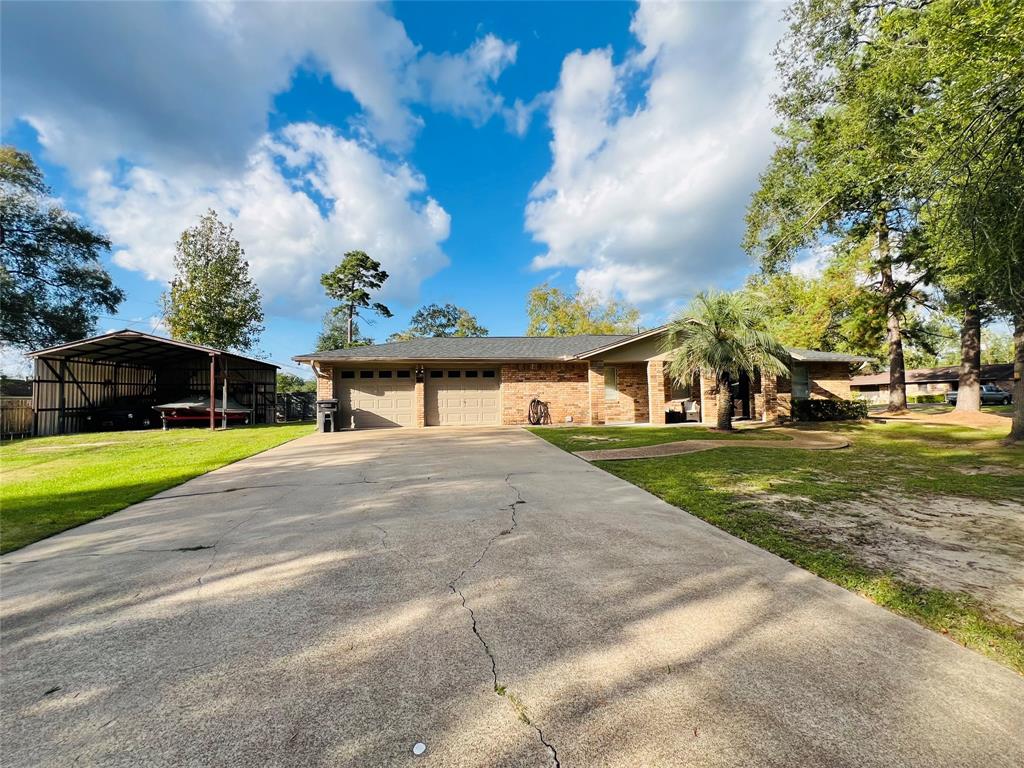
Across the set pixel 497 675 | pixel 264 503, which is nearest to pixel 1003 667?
pixel 497 675

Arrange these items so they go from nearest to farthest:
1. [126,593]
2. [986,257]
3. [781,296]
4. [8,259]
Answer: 1. [126,593]
2. [986,257]
3. [8,259]
4. [781,296]

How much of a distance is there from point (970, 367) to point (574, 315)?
990 inches

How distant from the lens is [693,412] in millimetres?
17578

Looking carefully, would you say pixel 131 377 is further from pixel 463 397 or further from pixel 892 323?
pixel 892 323

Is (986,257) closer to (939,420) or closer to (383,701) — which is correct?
(383,701)

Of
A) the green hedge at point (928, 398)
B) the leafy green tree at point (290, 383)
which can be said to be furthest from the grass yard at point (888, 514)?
the leafy green tree at point (290, 383)

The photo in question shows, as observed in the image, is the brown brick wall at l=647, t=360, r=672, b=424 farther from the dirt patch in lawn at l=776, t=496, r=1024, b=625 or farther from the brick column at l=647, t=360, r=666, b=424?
the dirt patch in lawn at l=776, t=496, r=1024, b=625

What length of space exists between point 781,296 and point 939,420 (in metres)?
14.6

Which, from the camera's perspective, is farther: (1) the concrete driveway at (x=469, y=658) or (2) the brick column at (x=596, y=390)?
(2) the brick column at (x=596, y=390)

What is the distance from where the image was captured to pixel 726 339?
12.3 meters

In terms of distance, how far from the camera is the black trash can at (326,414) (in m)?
14.7

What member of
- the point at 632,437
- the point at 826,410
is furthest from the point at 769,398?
the point at 632,437

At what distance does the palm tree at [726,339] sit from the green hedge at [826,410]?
4777mm

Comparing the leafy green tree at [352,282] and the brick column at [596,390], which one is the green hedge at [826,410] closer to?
the brick column at [596,390]
